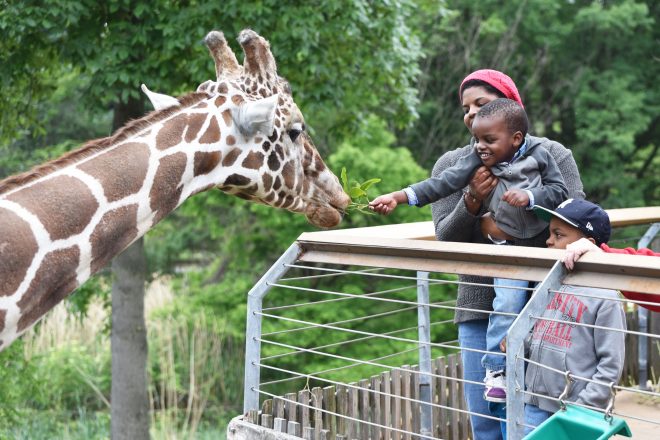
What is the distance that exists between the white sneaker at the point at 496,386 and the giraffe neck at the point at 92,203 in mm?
1345

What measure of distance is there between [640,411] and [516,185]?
185cm

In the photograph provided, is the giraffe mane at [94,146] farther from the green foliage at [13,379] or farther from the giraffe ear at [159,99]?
the green foliage at [13,379]

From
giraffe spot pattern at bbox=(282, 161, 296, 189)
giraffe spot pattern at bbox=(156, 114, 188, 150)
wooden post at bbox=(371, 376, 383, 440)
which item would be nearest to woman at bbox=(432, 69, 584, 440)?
wooden post at bbox=(371, 376, 383, 440)

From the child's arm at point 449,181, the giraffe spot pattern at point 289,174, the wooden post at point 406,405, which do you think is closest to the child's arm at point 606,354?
the child's arm at point 449,181

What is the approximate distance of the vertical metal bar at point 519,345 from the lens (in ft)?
8.13

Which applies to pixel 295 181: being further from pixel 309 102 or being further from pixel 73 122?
pixel 73 122

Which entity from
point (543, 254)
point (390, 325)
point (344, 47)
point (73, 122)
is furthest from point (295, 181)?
point (73, 122)

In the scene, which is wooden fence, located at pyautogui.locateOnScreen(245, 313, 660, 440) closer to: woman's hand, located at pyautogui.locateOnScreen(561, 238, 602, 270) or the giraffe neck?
woman's hand, located at pyautogui.locateOnScreen(561, 238, 602, 270)

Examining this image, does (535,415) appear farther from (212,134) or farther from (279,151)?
(212,134)

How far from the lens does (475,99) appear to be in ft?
11.1

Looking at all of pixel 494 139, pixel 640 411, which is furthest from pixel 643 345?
pixel 494 139

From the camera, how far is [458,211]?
335 cm

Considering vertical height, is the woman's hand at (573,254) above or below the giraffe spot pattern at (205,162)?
below

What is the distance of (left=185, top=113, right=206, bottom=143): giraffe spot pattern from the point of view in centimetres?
323
